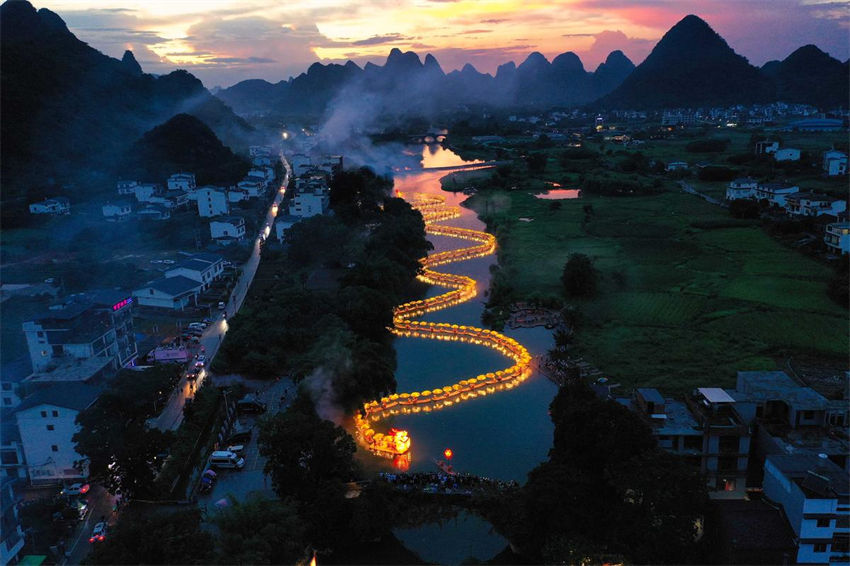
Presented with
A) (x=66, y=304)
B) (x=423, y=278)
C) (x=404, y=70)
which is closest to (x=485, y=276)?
(x=423, y=278)

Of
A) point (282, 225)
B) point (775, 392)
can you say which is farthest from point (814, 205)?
Answer: point (282, 225)

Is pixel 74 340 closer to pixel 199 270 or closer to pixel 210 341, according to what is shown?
pixel 210 341

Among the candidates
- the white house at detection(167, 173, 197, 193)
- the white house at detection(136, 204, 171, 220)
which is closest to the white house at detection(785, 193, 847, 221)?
the white house at detection(136, 204, 171, 220)

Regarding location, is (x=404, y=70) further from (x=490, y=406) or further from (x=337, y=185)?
(x=490, y=406)

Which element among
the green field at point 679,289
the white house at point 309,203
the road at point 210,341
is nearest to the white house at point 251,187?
the white house at point 309,203

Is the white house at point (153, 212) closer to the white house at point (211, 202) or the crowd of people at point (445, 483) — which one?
the white house at point (211, 202)

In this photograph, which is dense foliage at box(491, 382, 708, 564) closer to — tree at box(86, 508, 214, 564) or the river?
the river

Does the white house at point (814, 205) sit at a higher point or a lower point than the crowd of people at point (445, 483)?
higher
